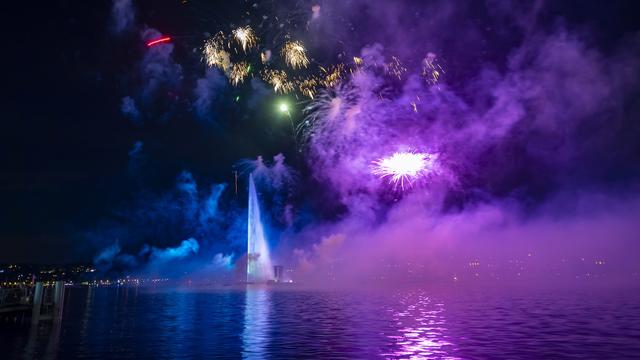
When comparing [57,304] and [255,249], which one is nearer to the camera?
[57,304]

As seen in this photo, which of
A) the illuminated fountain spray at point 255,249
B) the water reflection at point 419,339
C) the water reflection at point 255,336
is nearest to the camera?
the water reflection at point 419,339

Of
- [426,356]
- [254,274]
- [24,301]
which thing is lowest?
[426,356]

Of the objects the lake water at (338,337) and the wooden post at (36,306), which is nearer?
the lake water at (338,337)

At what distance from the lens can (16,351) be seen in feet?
107

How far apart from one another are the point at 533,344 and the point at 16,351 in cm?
2870

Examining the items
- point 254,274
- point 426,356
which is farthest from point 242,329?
point 254,274

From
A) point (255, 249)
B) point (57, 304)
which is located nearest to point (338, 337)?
point (57, 304)

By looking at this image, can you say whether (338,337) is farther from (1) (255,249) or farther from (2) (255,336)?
(1) (255,249)

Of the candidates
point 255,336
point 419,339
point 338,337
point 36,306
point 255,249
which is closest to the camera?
point 419,339

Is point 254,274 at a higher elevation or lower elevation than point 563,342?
higher

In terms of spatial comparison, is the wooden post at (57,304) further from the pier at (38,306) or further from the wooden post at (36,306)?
the wooden post at (36,306)

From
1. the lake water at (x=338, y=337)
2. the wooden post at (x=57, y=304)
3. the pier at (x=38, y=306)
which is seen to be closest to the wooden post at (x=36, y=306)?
the pier at (x=38, y=306)

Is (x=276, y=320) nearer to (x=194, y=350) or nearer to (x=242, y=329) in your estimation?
(x=242, y=329)

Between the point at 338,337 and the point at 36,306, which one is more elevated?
the point at 36,306
